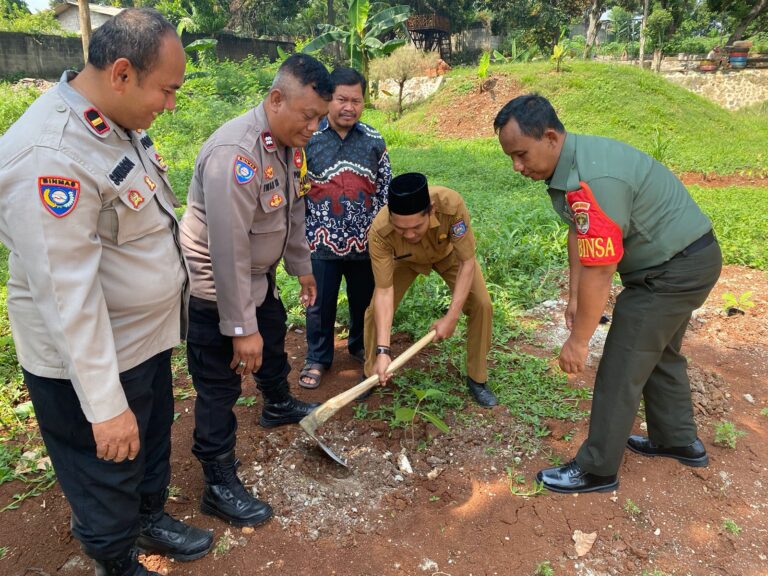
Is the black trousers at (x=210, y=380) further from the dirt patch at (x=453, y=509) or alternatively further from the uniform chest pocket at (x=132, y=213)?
the uniform chest pocket at (x=132, y=213)

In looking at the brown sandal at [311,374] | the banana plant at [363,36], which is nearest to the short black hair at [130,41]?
the brown sandal at [311,374]

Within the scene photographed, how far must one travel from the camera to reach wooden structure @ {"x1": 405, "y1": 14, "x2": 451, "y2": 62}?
2309cm

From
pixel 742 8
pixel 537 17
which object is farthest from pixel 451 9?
pixel 742 8

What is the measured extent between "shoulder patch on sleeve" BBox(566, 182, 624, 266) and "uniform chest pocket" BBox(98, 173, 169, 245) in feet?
4.76

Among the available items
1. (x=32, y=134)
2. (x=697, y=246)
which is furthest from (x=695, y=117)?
(x=32, y=134)

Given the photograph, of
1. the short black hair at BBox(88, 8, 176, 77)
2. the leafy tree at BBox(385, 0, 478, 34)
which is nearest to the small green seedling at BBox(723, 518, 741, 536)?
the short black hair at BBox(88, 8, 176, 77)

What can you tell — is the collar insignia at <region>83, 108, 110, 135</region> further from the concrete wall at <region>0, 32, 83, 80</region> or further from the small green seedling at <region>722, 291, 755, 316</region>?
the concrete wall at <region>0, 32, 83, 80</region>

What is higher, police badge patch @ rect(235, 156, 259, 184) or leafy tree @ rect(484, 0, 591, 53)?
leafy tree @ rect(484, 0, 591, 53)

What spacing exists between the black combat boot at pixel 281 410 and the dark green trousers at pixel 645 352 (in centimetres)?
145

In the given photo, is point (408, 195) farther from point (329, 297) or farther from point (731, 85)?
point (731, 85)

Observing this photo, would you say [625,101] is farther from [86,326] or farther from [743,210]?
[86,326]

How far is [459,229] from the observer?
274 cm

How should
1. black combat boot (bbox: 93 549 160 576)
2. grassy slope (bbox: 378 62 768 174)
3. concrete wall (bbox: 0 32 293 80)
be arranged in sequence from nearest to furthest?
black combat boot (bbox: 93 549 160 576), grassy slope (bbox: 378 62 768 174), concrete wall (bbox: 0 32 293 80)

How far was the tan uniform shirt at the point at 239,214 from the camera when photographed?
6.12 feet
